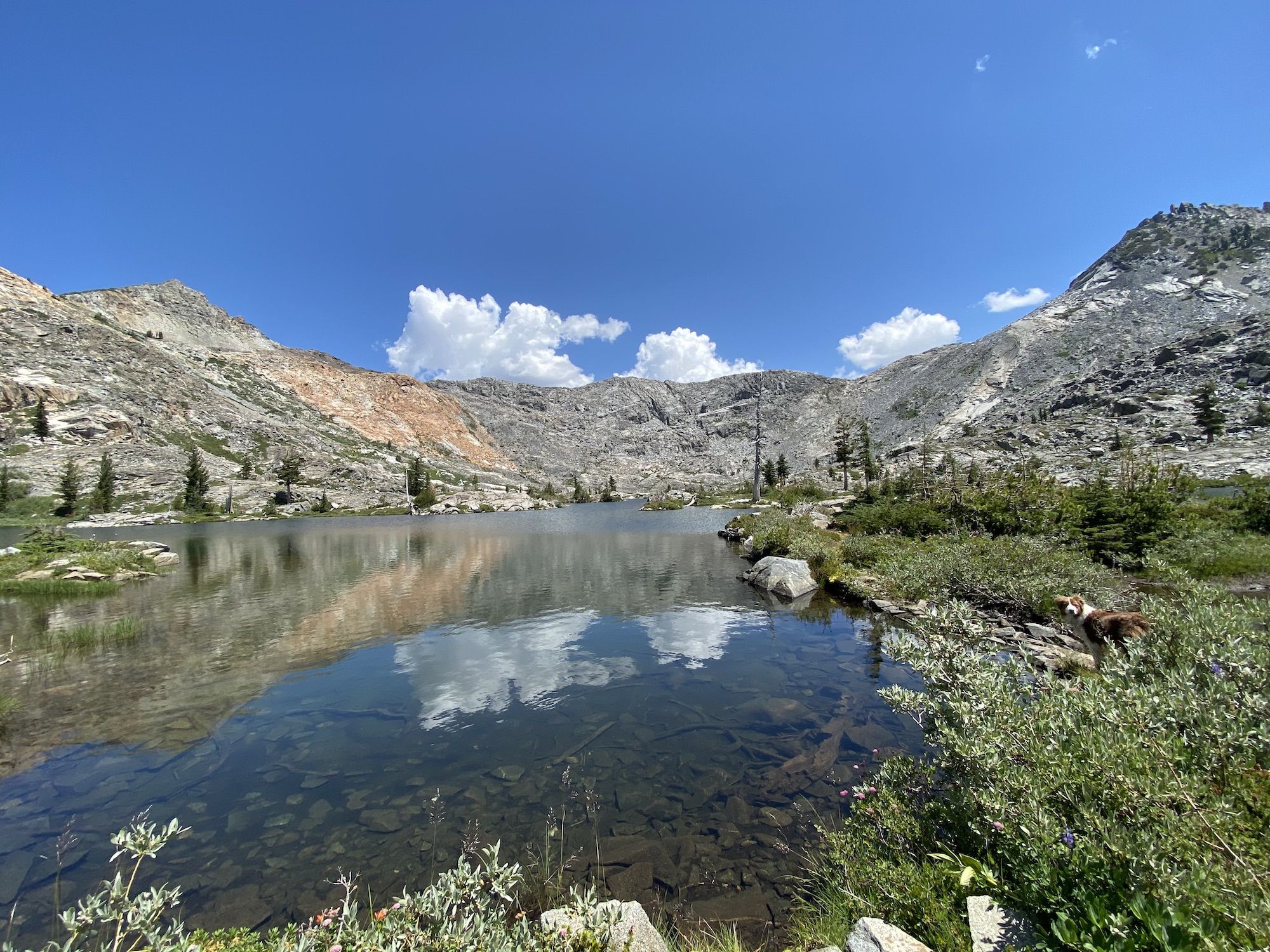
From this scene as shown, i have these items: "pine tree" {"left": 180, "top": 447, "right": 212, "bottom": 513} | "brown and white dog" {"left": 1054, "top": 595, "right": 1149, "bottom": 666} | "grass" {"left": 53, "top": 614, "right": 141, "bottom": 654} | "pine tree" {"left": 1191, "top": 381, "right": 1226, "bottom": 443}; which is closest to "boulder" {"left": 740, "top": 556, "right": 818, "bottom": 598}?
"brown and white dog" {"left": 1054, "top": 595, "right": 1149, "bottom": 666}

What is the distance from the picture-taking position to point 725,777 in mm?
9234

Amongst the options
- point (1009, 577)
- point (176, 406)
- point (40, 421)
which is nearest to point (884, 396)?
point (1009, 577)

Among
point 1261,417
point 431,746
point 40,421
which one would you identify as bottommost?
point 431,746

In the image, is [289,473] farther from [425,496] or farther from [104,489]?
[104,489]

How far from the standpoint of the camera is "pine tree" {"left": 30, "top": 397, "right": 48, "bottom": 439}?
90.9 metres

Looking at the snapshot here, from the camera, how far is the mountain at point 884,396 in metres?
88.8

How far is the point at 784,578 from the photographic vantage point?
25.2 metres

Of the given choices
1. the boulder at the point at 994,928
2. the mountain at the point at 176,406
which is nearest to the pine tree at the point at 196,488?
the mountain at the point at 176,406

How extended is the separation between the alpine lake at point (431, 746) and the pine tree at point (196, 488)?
81448 millimetres

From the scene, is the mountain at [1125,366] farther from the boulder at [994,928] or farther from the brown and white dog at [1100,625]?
the boulder at [994,928]

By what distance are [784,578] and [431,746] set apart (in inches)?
744

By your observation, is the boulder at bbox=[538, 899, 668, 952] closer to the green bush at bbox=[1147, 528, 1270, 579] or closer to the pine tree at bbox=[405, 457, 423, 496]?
the green bush at bbox=[1147, 528, 1270, 579]

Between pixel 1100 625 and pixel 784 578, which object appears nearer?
pixel 1100 625

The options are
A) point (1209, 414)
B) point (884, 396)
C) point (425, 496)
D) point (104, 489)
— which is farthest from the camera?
point (884, 396)
